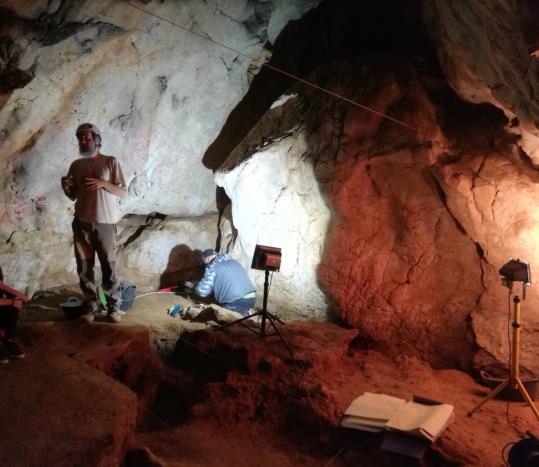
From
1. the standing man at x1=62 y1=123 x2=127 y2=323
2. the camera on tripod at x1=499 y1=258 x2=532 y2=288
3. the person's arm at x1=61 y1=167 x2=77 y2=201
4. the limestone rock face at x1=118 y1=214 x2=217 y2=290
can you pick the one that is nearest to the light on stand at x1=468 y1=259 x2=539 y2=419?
the camera on tripod at x1=499 y1=258 x2=532 y2=288

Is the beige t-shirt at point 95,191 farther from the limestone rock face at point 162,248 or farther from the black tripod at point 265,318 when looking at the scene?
the limestone rock face at point 162,248

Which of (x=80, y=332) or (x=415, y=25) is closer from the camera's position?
(x=80, y=332)

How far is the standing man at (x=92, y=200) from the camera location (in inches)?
195

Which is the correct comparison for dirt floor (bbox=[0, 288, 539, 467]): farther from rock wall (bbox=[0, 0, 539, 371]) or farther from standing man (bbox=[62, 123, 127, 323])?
rock wall (bbox=[0, 0, 539, 371])

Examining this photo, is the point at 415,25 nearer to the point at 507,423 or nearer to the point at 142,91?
the point at 142,91

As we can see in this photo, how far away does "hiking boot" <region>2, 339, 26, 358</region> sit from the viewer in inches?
156

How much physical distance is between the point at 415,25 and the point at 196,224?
575 centimetres

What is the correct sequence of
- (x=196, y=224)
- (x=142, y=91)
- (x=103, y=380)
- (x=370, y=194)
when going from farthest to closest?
(x=196, y=224), (x=142, y=91), (x=370, y=194), (x=103, y=380)

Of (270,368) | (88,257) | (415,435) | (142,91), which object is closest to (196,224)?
(142,91)

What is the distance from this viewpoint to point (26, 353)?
4.15 m

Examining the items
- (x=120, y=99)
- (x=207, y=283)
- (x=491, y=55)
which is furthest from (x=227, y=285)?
(x=491, y=55)

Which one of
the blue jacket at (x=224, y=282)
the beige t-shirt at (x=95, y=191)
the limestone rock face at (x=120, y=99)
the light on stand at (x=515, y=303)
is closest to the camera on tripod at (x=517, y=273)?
the light on stand at (x=515, y=303)

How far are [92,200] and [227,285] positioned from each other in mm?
2777

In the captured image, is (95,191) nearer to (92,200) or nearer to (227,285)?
(92,200)
